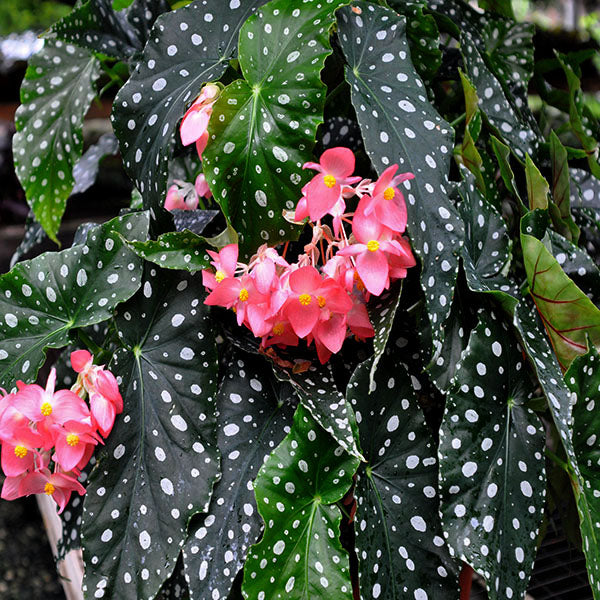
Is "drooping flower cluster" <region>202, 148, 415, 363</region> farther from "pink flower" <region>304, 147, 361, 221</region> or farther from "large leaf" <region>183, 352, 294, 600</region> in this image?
"large leaf" <region>183, 352, 294, 600</region>

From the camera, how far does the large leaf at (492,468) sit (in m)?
0.56

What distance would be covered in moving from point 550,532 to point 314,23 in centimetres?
103

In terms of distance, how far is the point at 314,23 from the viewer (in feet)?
2.00

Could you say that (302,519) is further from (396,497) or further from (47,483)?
(47,483)

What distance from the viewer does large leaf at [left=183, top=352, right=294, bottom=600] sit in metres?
0.59

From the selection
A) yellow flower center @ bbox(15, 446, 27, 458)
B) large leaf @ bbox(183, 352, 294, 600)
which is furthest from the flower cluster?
large leaf @ bbox(183, 352, 294, 600)

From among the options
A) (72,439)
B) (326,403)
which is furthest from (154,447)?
(326,403)

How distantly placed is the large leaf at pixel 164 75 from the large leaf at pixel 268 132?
0.09 meters

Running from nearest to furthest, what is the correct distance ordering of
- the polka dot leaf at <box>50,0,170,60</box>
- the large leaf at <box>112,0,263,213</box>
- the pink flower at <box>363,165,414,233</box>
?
the pink flower at <box>363,165,414,233</box> → the large leaf at <box>112,0,263,213</box> → the polka dot leaf at <box>50,0,170,60</box>

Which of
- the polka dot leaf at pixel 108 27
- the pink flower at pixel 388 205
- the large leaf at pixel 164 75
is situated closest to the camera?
the pink flower at pixel 388 205

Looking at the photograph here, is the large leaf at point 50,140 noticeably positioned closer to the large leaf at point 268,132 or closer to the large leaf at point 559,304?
the large leaf at point 268,132

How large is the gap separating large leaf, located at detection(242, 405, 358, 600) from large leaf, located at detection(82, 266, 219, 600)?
8 centimetres

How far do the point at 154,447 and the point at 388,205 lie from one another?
1.16 ft

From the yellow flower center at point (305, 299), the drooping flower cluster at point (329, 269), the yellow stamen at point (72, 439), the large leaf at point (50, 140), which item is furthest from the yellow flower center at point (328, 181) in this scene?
the large leaf at point (50, 140)
